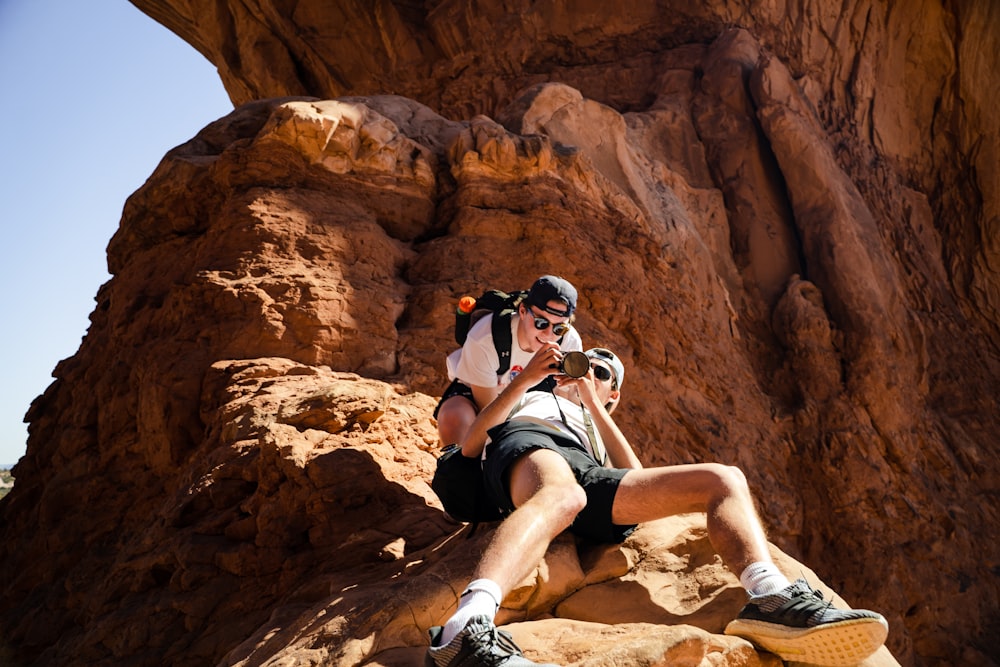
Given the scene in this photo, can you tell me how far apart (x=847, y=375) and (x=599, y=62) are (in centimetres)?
567

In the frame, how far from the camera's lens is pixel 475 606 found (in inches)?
79.5

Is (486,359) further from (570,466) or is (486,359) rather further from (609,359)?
(570,466)

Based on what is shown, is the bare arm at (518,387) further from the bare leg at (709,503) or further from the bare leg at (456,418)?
the bare leg at (456,418)

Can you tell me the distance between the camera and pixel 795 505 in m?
7.28

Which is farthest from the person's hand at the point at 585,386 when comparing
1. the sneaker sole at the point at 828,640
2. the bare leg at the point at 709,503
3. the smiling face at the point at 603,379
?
the sneaker sole at the point at 828,640

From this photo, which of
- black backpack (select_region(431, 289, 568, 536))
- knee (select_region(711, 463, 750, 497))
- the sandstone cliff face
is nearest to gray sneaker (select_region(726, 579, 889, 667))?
the sandstone cliff face

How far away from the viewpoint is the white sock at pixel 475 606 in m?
2.00

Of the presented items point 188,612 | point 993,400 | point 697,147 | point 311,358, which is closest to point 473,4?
point 697,147

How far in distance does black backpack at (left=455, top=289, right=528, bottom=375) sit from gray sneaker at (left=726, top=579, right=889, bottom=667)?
1581 mm

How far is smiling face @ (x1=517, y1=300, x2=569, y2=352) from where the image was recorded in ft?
10.8

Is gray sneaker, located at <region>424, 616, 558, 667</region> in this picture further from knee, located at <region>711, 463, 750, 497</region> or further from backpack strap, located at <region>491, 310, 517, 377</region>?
backpack strap, located at <region>491, 310, 517, 377</region>

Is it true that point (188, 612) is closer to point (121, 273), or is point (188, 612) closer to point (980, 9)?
point (121, 273)

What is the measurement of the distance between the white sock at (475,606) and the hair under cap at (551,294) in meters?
1.47

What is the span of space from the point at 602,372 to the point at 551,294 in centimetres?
45
